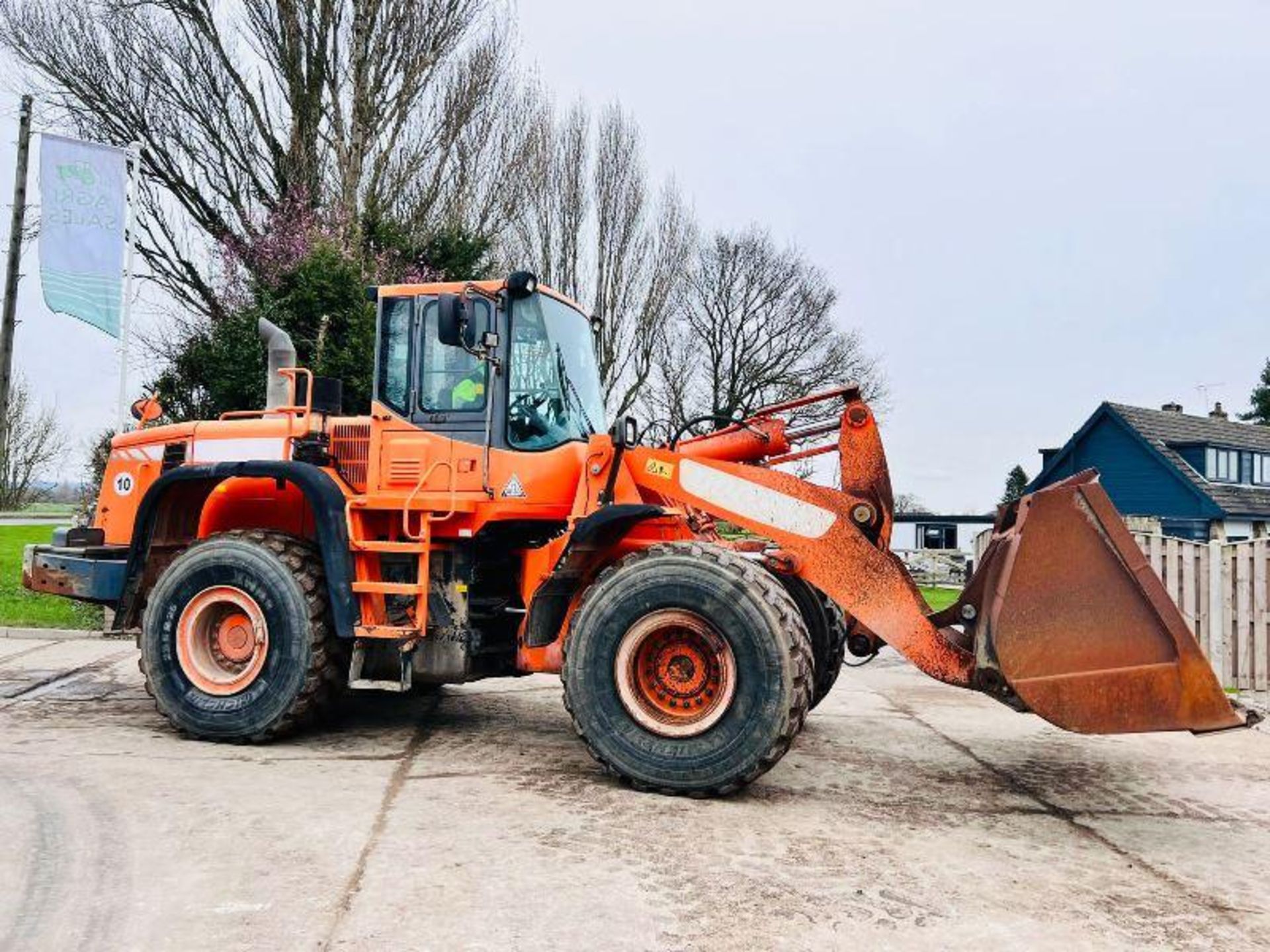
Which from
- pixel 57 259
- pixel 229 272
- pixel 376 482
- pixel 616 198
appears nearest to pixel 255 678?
pixel 376 482

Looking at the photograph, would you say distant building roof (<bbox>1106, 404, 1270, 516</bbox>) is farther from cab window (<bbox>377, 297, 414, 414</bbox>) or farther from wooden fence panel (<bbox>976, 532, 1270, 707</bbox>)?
cab window (<bbox>377, 297, 414, 414</bbox>)

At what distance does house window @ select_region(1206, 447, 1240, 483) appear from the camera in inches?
1346

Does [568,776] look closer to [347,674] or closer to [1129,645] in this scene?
[347,674]

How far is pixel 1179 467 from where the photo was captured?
108ft

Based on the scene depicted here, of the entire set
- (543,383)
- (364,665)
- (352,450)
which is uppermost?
(543,383)

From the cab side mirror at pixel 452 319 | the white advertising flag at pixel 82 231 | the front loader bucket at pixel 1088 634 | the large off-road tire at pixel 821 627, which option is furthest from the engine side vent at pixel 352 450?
the white advertising flag at pixel 82 231

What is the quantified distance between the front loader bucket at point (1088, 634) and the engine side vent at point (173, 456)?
5.09m

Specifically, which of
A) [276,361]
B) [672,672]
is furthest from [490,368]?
[672,672]

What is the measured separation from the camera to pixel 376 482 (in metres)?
6.31

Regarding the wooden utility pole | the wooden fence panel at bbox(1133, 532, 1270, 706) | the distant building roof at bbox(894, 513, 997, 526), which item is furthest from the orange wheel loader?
the distant building roof at bbox(894, 513, 997, 526)

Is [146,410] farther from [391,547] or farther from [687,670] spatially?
[687,670]

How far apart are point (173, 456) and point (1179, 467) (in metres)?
33.1

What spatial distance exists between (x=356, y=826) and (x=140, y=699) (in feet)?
13.5

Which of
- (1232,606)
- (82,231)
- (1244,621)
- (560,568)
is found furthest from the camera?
(82,231)
